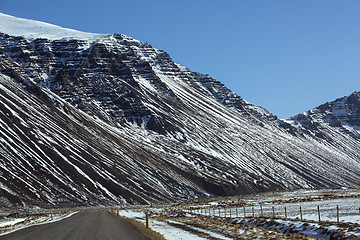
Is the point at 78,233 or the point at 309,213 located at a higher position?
the point at 78,233

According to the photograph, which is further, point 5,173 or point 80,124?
point 80,124

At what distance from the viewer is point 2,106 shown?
16038cm

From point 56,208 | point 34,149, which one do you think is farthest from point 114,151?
point 56,208

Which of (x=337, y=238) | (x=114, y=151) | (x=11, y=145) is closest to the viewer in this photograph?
(x=337, y=238)

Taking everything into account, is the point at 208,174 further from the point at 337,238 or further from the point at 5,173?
the point at 337,238

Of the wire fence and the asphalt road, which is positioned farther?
the wire fence

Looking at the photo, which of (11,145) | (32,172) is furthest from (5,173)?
(11,145)

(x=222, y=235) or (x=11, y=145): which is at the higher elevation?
(x=11, y=145)

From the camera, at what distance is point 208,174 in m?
194

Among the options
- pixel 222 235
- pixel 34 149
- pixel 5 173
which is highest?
pixel 34 149

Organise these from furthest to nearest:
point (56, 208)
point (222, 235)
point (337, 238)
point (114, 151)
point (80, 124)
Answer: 1. point (80, 124)
2. point (114, 151)
3. point (56, 208)
4. point (222, 235)
5. point (337, 238)

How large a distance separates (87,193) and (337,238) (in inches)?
4696

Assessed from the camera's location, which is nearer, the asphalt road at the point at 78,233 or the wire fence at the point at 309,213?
the asphalt road at the point at 78,233

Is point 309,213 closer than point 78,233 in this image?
No
